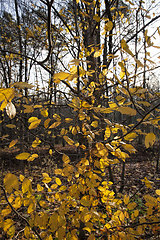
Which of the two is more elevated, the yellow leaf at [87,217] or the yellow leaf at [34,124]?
the yellow leaf at [34,124]

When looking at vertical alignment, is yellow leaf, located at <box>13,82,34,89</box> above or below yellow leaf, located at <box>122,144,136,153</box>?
above

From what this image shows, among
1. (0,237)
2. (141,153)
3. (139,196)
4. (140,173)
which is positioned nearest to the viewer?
(0,237)

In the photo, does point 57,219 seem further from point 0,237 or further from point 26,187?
point 0,237

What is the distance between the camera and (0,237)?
2428mm

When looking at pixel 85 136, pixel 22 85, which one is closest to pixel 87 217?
pixel 85 136

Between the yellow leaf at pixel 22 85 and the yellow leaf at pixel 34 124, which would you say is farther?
the yellow leaf at pixel 34 124

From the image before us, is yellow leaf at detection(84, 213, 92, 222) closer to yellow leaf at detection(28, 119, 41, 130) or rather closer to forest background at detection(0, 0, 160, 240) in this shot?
forest background at detection(0, 0, 160, 240)

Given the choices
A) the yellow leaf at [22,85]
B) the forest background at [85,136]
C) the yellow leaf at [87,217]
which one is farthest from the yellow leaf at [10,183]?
the yellow leaf at [87,217]

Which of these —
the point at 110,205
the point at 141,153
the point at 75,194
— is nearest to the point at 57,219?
the point at 75,194

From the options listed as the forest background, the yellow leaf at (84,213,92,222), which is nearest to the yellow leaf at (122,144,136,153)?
the forest background

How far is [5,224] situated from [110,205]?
73 cm

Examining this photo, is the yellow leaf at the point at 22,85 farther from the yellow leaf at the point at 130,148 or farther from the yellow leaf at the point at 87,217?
the yellow leaf at the point at 87,217

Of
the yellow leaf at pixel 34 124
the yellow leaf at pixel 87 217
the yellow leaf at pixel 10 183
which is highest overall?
the yellow leaf at pixel 34 124

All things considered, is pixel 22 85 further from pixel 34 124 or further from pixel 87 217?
pixel 87 217
